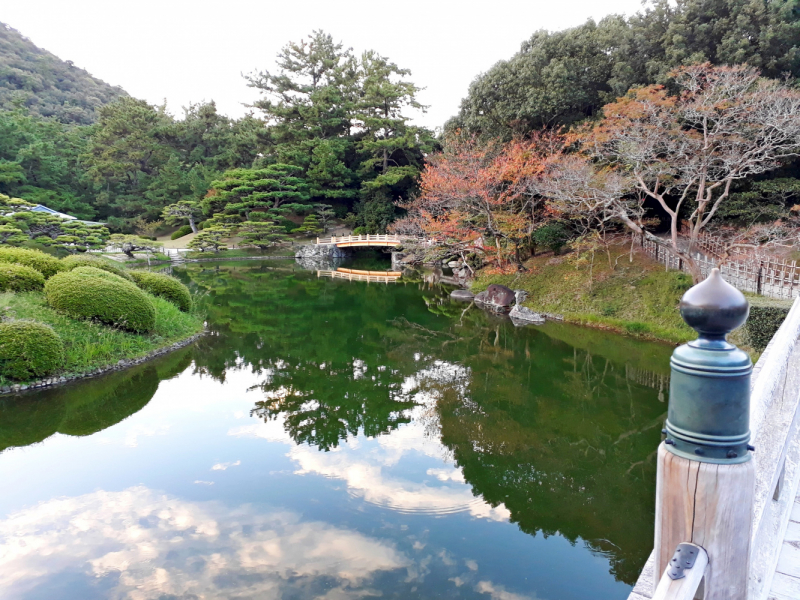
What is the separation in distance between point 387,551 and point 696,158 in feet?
29.5

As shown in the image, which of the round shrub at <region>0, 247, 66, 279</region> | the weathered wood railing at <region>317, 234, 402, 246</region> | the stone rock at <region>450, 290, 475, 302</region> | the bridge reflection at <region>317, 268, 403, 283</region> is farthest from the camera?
the weathered wood railing at <region>317, 234, 402, 246</region>

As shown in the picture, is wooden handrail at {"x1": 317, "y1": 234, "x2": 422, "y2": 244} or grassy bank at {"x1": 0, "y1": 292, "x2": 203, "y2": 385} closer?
grassy bank at {"x1": 0, "y1": 292, "x2": 203, "y2": 385}

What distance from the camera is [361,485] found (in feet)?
14.3

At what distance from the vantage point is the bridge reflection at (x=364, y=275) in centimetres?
1849

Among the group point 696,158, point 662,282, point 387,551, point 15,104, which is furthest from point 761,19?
point 15,104

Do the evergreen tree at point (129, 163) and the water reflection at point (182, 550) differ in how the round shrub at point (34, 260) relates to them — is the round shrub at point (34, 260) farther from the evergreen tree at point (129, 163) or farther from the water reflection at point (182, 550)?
the evergreen tree at point (129, 163)

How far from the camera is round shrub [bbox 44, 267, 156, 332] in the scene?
719 centimetres

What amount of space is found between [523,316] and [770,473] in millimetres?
9474

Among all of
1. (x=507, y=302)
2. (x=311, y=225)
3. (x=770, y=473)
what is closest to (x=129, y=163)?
(x=311, y=225)

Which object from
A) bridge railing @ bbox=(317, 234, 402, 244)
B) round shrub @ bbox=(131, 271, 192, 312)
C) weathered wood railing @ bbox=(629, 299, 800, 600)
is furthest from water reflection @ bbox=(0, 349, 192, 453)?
bridge railing @ bbox=(317, 234, 402, 244)

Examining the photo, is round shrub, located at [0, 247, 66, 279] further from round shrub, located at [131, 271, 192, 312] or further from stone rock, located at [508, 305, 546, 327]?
stone rock, located at [508, 305, 546, 327]

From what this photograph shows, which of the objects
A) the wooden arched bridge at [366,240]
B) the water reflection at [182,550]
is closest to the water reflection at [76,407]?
the water reflection at [182,550]

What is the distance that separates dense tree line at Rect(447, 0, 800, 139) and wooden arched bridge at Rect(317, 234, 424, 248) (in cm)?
728

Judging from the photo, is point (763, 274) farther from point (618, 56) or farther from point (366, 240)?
point (366, 240)
